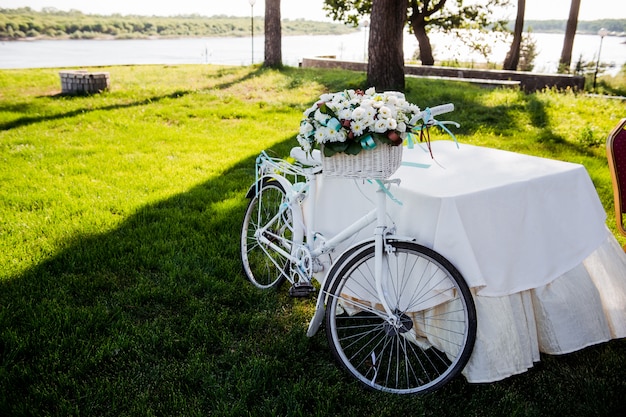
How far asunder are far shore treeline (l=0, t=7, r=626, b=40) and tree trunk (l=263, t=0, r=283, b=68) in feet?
80.9

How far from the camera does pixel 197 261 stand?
14.1 feet

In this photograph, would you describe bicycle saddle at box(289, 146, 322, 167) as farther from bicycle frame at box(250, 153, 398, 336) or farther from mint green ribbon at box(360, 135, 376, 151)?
mint green ribbon at box(360, 135, 376, 151)

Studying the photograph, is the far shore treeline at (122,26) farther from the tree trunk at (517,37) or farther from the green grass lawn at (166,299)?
the green grass lawn at (166,299)

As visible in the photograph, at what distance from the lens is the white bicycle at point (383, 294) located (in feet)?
8.99

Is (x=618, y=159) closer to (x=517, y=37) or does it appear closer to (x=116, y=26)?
(x=517, y=37)

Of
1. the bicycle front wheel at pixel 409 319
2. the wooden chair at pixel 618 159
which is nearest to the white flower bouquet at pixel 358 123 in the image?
the bicycle front wheel at pixel 409 319

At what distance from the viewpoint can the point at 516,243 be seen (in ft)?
9.38

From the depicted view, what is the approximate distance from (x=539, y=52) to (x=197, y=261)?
3013 cm

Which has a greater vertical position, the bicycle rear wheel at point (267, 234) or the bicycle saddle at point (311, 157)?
the bicycle saddle at point (311, 157)

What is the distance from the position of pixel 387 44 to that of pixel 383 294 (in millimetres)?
8963

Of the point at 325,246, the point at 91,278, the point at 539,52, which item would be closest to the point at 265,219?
the point at 325,246

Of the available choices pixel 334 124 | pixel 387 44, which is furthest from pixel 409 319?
pixel 387 44

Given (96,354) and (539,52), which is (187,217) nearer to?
(96,354)

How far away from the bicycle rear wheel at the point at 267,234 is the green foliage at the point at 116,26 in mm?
40965
